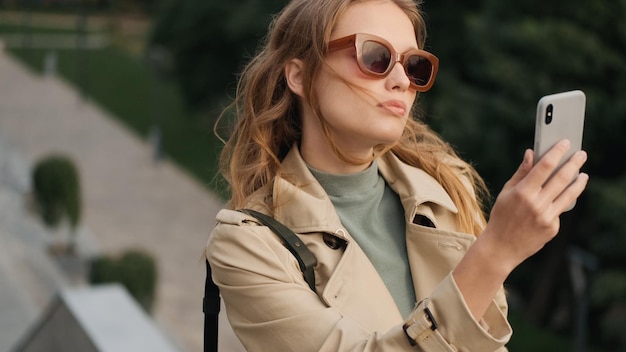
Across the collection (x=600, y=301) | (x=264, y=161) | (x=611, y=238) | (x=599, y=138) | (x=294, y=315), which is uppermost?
(x=264, y=161)

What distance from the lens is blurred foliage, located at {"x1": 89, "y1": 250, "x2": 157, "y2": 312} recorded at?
33.4 feet

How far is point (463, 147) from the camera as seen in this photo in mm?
14109

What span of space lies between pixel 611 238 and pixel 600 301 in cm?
92

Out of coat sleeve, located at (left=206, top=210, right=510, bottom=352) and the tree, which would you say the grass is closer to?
the tree

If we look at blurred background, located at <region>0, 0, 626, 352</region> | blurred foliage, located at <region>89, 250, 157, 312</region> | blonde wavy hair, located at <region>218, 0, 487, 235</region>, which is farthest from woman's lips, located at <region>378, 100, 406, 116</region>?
blurred foliage, located at <region>89, 250, 157, 312</region>

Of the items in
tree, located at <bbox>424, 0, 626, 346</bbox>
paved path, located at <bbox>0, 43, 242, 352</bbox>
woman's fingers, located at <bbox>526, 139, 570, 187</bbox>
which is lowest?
paved path, located at <bbox>0, 43, 242, 352</bbox>

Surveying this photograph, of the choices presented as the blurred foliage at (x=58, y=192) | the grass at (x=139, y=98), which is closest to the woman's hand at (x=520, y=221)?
the blurred foliage at (x=58, y=192)

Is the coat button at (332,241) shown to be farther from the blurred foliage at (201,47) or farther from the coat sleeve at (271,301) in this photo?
the blurred foliage at (201,47)

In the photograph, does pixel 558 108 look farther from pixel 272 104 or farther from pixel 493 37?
pixel 493 37

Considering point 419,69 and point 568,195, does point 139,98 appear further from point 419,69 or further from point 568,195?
point 568,195

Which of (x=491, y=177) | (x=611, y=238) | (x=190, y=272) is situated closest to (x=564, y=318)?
(x=491, y=177)

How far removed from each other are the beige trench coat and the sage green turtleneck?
4 cm

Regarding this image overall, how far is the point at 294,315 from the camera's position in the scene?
187 cm

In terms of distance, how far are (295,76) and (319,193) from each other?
0.26 meters
